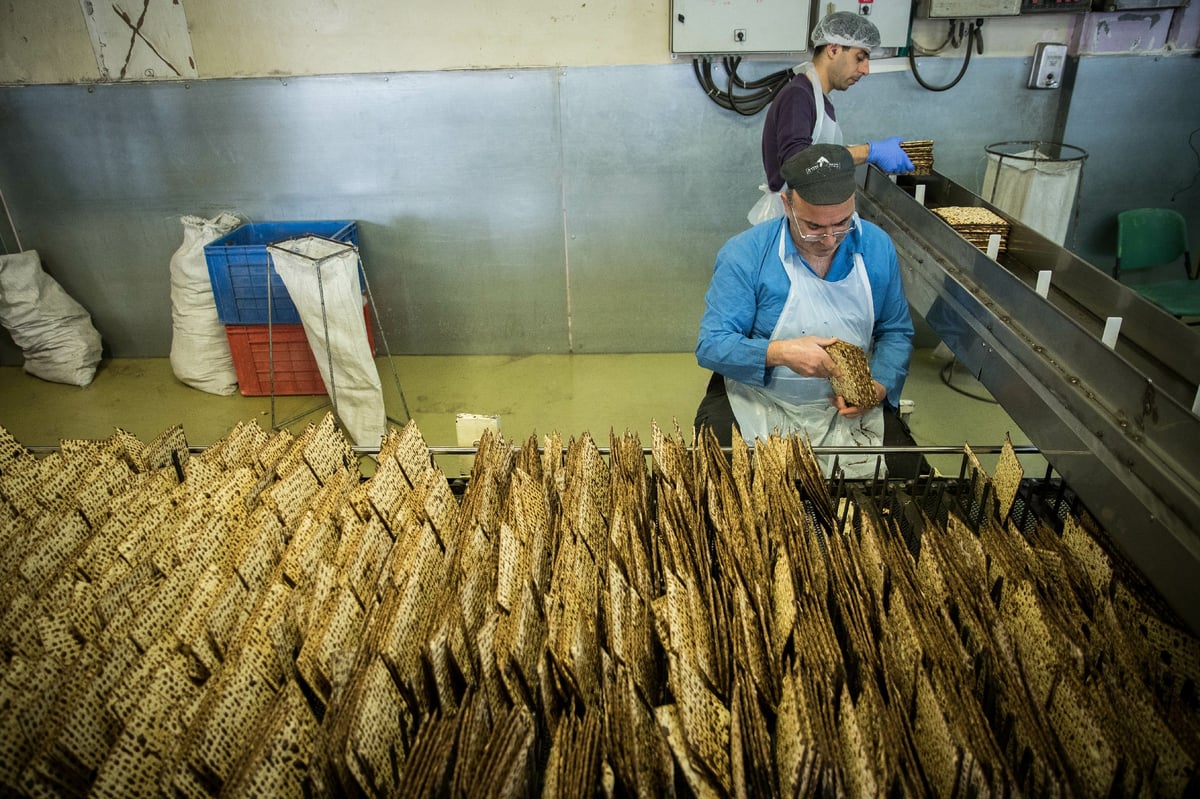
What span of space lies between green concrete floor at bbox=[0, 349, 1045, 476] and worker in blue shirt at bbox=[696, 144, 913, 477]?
1.44 metres

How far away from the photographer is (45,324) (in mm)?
4203

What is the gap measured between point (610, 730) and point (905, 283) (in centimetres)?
205

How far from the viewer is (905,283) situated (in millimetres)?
2426

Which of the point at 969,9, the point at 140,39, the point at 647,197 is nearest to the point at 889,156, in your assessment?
the point at 969,9

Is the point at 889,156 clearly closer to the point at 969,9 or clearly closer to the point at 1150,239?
the point at 969,9

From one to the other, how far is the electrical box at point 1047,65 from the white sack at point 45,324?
18.5 feet

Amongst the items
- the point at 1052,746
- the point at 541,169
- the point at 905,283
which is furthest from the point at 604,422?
the point at 1052,746

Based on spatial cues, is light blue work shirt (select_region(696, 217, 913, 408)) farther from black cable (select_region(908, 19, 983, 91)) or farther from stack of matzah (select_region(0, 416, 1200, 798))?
black cable (select_region(908, 19, 983, 91))

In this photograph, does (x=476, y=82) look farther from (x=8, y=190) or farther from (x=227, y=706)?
(x=227, y=706)

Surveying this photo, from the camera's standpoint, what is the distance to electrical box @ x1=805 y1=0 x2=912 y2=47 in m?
3.56

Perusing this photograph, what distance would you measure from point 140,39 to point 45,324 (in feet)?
5.70

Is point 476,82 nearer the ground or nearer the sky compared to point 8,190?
nearer the sky

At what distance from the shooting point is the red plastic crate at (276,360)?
3844 mm

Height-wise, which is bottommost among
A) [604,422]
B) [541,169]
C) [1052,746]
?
[604,422]
